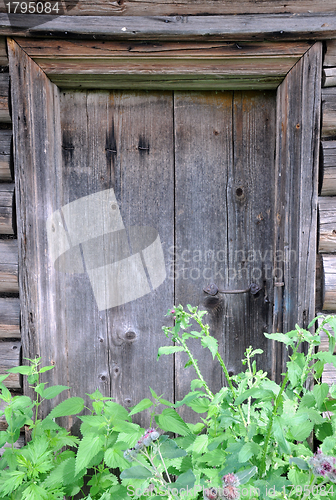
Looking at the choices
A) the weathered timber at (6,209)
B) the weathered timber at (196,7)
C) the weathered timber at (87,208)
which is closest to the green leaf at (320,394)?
the weathered timber at (87,208)

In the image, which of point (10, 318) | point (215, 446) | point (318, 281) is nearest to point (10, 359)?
point (10, 318)

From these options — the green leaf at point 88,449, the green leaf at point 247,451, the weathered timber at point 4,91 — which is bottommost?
the green leaf at point 88,449

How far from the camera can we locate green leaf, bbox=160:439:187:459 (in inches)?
34.6

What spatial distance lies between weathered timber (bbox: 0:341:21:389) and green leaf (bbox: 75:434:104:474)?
670 mm

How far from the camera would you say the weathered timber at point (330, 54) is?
4.97ft

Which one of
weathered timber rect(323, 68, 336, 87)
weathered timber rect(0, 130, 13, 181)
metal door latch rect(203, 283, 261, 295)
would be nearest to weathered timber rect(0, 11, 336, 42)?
weathered timber rect(323, 68, 336, 87)

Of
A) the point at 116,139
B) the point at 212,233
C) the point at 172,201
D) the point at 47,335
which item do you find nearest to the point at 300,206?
the point at 212,233

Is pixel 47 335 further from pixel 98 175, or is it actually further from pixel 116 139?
pixel 116 139

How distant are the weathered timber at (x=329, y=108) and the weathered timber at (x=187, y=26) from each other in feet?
0.76

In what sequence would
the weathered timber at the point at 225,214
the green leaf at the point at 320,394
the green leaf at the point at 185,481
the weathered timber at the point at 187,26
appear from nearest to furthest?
the green leaf at the point at 185,481 → the green leaf at the point at 320,394 → the weathered timber at the point at 187,26 → the weathered timber at the point at 225,214

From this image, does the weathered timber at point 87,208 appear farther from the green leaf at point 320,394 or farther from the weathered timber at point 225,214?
the green leaf at point 320,394

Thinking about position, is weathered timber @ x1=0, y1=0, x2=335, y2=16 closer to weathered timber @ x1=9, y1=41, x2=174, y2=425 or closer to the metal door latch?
weathered timber @ x1=9, y1=41, x2=174, y2=425

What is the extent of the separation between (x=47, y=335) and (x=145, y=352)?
1.69 feet

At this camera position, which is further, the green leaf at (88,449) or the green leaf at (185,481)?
the green leaf at (88,449)
